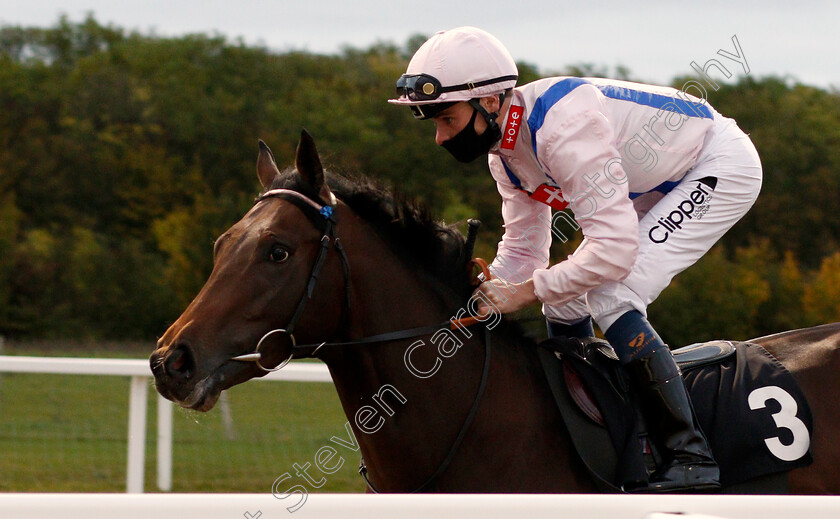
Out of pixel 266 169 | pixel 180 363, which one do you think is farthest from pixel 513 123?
pixel 180 363

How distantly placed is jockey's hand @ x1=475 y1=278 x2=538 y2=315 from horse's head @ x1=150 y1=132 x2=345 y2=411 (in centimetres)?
44

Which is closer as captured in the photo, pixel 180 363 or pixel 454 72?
pixel 180 363

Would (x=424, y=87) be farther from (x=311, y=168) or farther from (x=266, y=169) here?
(x=266, y=169)

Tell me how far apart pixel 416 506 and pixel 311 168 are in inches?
49.0

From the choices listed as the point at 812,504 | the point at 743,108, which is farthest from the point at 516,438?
the point at 743,108

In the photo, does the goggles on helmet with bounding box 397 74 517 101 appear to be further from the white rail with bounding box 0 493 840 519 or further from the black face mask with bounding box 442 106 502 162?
the white rail with bounding box 0 493 840 519

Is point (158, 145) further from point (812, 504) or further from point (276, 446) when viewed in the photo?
point (812, 504)

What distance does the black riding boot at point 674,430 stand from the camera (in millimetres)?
2396

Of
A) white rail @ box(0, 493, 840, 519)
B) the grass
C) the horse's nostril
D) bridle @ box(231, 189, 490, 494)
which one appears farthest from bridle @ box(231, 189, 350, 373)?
the grass

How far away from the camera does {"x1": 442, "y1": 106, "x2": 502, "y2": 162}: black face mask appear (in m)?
2.63

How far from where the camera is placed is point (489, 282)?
2.65 m

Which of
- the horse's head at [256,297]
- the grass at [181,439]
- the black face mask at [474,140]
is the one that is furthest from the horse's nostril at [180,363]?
the grass at [181,439]

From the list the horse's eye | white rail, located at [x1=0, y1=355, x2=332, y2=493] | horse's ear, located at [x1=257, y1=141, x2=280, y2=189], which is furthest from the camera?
white rail, located at [x1=0, y1=355, x2=332, y2=493]

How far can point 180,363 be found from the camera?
2.23 meters
